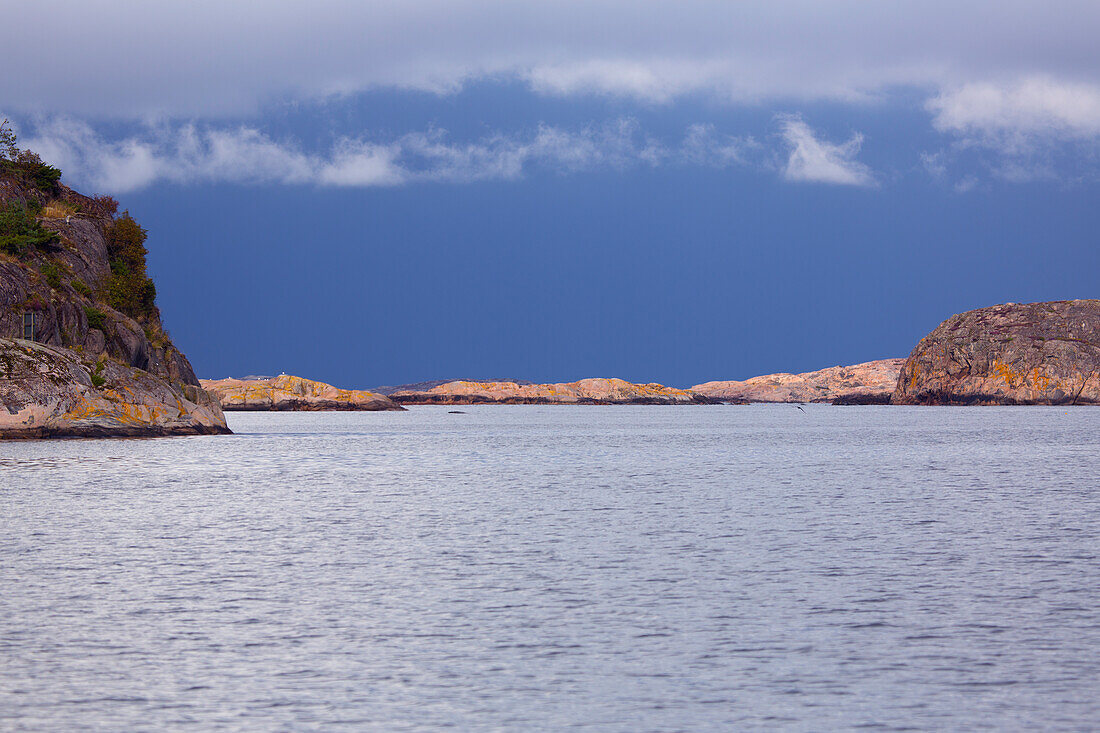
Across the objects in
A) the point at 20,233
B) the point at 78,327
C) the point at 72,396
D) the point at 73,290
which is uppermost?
the point at 20,233

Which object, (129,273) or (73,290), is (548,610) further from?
(129,273)

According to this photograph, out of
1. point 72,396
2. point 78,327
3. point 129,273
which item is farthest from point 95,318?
point 129,273

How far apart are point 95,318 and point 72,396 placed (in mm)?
9838

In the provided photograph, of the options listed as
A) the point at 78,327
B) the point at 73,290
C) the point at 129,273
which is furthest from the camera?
the point at 129,273

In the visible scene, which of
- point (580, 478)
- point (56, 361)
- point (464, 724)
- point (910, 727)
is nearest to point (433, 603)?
point (464, 724)

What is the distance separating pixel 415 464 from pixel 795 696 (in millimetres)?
45905

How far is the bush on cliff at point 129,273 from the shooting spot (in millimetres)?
81500

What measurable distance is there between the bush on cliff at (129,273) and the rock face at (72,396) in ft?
38.3

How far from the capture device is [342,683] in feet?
39.7

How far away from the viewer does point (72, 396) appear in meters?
64.1

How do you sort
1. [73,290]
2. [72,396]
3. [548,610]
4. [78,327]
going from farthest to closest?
1. [73,290]
2. [78,327]
3. [72,396]
4. [548,610]

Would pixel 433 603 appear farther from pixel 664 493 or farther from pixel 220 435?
pixel 220 435

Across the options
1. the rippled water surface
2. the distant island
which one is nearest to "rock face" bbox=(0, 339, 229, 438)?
the distant island

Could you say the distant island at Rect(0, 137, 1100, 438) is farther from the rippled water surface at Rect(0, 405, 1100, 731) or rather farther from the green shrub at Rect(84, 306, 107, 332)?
the rippled water surface at Rect(0, 405, 1100, 731)
